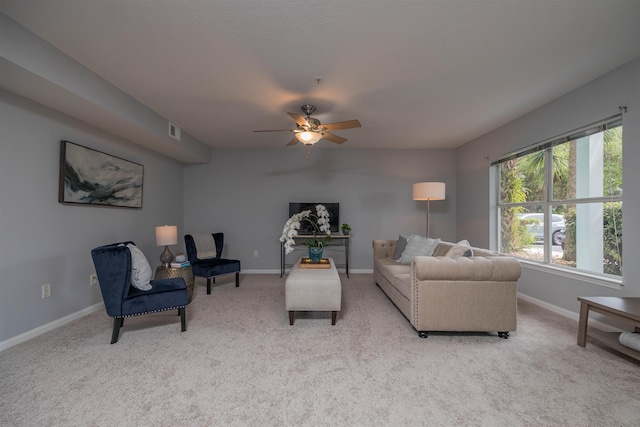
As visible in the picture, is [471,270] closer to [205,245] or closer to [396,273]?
[396,273]

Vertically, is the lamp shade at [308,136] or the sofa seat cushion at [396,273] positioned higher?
the lamp shade at [308,136]

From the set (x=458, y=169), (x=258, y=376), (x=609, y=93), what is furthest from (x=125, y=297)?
(x=458, y=169)

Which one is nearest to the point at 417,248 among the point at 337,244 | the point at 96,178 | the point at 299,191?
the point at 337,244

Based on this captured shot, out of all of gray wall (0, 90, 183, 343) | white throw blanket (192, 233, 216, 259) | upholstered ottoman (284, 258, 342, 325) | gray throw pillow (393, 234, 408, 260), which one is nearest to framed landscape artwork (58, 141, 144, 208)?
gray wall (0, 90, 183, 343)

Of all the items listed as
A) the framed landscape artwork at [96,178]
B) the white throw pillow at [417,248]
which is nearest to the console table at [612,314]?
the white throw pillow at [417,248]

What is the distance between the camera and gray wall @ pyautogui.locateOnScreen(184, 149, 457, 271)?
5.56 meters

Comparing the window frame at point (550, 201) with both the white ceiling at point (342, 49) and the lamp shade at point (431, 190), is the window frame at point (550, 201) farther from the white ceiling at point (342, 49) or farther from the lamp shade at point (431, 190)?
the lamp shade at point (431, 190)

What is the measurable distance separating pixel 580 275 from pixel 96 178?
5502 millimetres

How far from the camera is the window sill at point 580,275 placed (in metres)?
2.69

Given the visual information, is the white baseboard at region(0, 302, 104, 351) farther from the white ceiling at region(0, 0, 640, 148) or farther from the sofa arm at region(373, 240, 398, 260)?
the sofa arm at region(373, 240, 398, 260)

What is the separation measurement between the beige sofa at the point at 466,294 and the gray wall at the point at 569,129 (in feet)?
3.59

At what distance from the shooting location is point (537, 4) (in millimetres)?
1789

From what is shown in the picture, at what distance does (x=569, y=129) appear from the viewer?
313 centimetres

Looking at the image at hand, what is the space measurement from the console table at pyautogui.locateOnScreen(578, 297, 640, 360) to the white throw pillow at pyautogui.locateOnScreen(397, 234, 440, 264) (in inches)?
63.2
